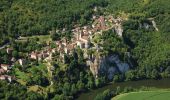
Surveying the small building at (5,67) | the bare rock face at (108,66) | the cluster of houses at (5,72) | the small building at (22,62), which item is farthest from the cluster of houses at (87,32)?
the cluster of houses at (5,72)

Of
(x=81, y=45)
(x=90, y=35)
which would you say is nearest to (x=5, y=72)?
(x=81, y=45)

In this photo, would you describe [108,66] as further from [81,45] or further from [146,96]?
[146,96]

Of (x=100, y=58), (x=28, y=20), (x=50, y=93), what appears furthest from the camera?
(x=28, y=20)

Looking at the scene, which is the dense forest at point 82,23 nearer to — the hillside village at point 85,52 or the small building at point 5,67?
the hillside village at point 85,52

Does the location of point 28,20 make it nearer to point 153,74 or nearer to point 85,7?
point 85,7

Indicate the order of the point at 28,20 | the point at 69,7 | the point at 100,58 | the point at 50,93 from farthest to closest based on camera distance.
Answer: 1. the point at 69,7
2. the point at 28,20
3. the point at 100,58
4. the point at 50,93

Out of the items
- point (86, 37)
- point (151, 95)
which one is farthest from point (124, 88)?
point (86, 37)
